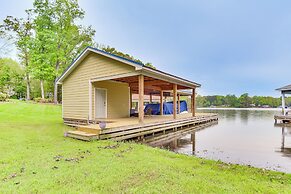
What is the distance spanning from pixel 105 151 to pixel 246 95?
79.9m

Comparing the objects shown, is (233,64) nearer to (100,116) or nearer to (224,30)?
(224,30)

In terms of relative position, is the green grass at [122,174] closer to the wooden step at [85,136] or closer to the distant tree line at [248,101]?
the wooden step at [85,136]

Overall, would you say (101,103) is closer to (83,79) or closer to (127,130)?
(83,79)

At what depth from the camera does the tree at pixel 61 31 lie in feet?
76.9

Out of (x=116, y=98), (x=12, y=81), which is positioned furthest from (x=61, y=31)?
(x=12, y=81)

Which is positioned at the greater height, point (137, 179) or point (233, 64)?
point (233, 64)

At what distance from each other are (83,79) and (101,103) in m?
1.89

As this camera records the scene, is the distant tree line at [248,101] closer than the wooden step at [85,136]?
No

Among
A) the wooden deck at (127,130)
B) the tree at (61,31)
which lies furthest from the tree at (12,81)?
the wooden deck at (127,130)

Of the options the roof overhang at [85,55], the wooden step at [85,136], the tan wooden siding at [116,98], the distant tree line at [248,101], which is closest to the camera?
the wooden step at [85,136]

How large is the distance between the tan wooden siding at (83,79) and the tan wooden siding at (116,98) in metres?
0.88

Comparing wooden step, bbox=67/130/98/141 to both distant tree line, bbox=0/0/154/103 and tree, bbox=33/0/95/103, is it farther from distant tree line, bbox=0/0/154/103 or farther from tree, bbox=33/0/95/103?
tree, bbox=33/0/95/103

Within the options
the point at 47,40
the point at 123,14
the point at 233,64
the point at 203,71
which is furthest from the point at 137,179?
the point at 203,71

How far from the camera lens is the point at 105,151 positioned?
5.54 meters
